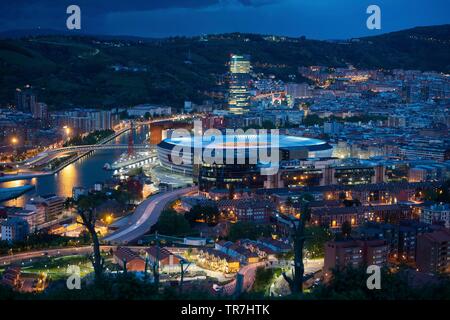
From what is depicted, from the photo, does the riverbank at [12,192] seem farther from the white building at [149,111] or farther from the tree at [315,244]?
the white building at [149,111]

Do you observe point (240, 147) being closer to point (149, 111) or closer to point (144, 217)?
point (144, 217)

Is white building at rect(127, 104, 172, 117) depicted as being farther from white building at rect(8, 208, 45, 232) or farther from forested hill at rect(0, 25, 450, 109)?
white building at rect(8, 208, 45, 232)

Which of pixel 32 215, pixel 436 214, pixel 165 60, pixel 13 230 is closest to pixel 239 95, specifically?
pixel 165 60

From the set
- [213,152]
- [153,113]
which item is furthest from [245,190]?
[153,113]

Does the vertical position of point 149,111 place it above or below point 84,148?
above

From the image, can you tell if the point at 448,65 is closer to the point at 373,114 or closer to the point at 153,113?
the point at 373,114

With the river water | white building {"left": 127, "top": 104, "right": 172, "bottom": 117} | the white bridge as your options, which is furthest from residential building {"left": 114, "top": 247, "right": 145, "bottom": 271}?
white building {"left": 127, "top": 104, "right": 172, "bottom": 117}
